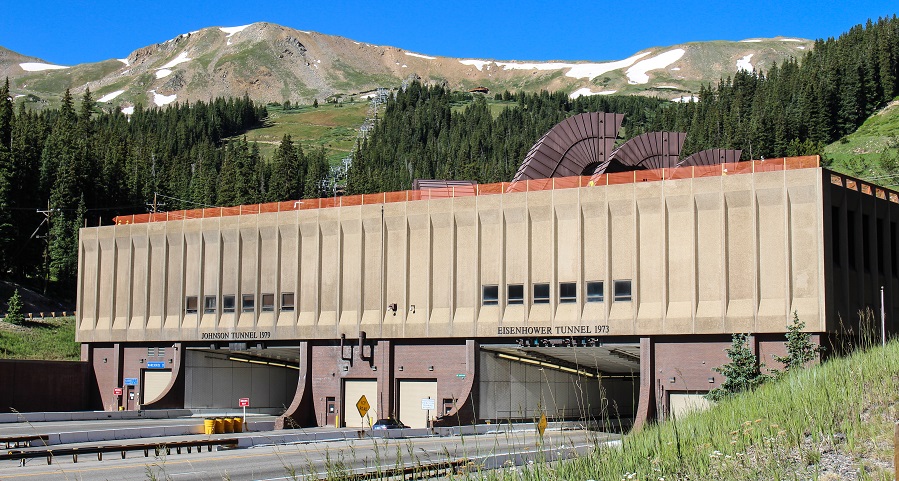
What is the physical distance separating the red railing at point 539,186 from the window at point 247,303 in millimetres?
4770

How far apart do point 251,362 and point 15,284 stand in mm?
42739

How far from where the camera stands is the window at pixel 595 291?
47188 millimetres

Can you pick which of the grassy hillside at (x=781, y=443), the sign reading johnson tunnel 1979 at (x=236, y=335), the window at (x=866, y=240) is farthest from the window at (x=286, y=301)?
the grassy hillside at (x=781, y=443)

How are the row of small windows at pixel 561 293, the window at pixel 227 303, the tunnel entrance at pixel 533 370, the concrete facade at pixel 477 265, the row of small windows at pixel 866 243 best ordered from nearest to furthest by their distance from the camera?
the concrete facade at pixel 477 265
the row of small windows at pixel 866 243
the row of small windows at pixel 561 293
the tunnel entrance at pixel 533 370
the window at pixel 227 303

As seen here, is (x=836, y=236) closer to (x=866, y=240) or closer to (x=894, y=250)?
(x=866, y=240)

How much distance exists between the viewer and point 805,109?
150 m

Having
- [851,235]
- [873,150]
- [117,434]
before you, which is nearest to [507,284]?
[851,235]

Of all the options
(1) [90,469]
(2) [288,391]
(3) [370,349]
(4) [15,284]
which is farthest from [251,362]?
(4) [15,284]

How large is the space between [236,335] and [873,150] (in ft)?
323

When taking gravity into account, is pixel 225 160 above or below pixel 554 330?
above

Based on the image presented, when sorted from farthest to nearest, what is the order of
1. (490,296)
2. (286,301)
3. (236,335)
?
(236,335)
(286,301)
(490,296)

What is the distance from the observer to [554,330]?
47.9m

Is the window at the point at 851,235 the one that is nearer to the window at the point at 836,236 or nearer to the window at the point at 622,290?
the window at the point at 836,236

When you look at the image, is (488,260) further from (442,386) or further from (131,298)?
(131,298)
